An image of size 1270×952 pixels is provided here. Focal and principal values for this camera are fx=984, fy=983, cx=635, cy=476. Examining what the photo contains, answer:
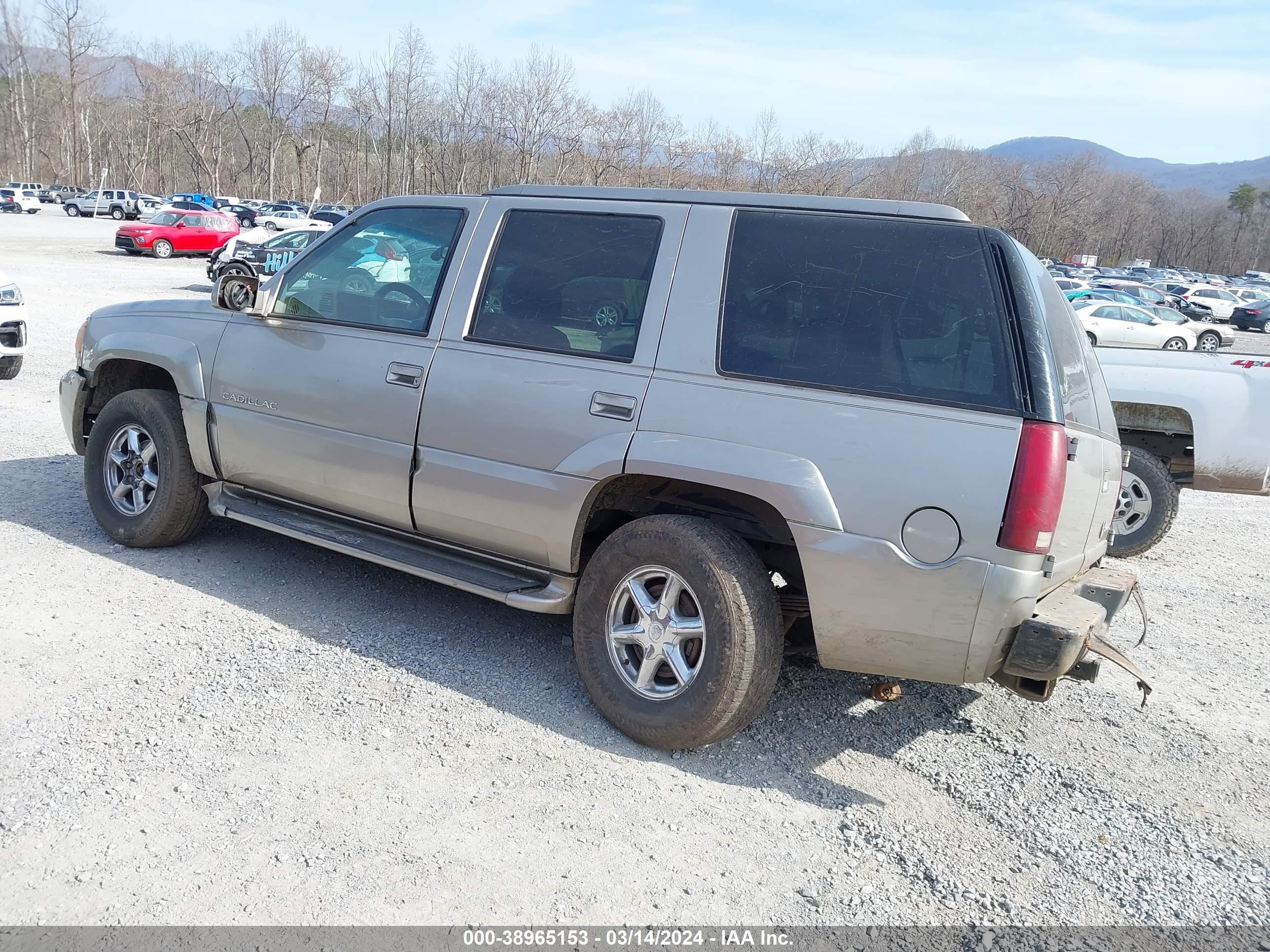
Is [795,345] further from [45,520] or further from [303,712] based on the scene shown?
[45,520]

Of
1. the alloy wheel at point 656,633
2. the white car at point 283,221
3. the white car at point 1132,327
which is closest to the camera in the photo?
the alloy wheel at point 656,633

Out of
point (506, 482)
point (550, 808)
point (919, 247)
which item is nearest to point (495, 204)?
point (506, 482)

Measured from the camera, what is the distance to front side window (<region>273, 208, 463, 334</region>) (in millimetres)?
4484

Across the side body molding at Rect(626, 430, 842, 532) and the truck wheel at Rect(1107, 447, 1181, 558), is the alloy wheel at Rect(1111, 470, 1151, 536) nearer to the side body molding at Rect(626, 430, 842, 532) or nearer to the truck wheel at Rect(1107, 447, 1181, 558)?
the truck wheel at Rect(1107, 447, 1181, 558)

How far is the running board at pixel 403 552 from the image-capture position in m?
4.08

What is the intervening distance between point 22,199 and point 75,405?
6467 cm

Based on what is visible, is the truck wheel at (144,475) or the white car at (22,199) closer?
the truck wheel at (144,475)

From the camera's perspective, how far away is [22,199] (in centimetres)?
5862

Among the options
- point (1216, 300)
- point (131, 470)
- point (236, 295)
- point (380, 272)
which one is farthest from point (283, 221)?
point (380, 272)

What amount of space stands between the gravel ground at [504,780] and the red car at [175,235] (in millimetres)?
31471

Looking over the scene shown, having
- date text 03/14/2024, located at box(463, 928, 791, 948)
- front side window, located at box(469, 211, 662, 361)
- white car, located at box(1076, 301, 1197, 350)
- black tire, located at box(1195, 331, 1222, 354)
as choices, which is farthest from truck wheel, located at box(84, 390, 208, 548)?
black tire, located at box(1195, 331, 1222, 354)

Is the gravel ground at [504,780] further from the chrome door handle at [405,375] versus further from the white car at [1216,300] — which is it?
the white car at [1216,300]

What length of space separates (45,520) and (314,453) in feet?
7.45

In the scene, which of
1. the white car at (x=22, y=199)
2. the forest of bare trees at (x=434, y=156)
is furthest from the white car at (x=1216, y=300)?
the white car at (x=22, y=199)
